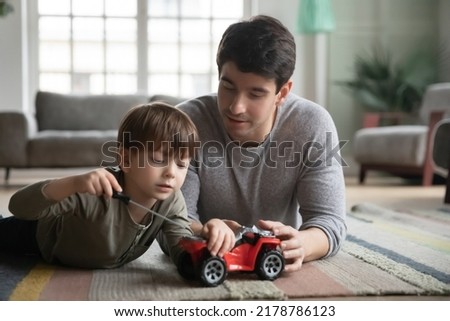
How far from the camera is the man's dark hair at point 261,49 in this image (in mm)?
1434

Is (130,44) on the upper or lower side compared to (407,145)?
upper

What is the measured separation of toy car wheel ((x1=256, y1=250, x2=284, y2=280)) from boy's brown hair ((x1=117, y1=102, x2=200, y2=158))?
0.86ft

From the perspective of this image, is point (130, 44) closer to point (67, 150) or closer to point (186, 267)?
point (67, 150)

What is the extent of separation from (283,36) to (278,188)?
39cm

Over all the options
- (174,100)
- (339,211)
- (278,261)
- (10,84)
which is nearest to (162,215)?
(278,261)

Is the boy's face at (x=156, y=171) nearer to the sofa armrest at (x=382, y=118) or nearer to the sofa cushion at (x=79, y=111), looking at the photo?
the sofa cushion at (x=79, y=111)

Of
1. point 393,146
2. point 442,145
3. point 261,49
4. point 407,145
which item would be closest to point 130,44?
point 393,146

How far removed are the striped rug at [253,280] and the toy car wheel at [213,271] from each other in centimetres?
2

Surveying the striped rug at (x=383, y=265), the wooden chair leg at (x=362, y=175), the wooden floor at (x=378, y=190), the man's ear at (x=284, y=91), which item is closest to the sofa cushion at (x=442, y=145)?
the wooden floor at (x=378, y=190)

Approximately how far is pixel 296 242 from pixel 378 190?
312cm

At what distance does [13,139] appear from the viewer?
434 cm

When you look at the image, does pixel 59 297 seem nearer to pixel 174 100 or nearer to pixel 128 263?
pixel 128 263

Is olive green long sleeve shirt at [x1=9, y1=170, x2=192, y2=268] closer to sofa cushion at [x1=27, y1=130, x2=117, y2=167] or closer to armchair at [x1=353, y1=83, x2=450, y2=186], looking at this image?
sofa cushion at [x1=27, y1=130, x2=117, y2=167]

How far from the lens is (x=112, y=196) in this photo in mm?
1293
